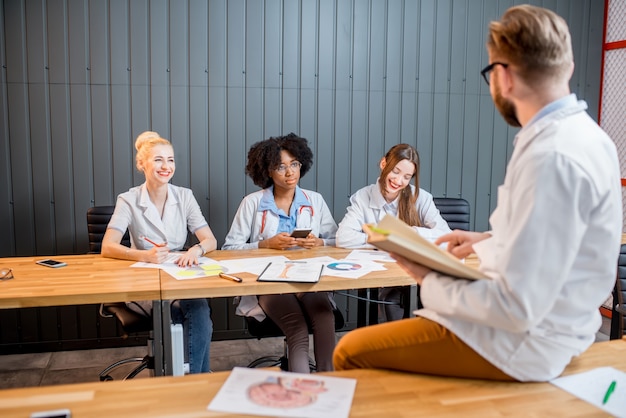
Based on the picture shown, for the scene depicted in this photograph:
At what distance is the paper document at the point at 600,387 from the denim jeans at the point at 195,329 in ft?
5.85

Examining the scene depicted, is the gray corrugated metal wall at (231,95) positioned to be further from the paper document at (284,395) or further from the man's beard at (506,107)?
the man's beard at (506,107)

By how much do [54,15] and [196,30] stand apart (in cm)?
87

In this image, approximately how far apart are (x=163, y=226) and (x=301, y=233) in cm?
78

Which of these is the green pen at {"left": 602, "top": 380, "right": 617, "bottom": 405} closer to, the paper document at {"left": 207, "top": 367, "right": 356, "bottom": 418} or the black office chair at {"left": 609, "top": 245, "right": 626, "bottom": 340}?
the paper document at {"left": 207, "top": 367, "right": 356, "bottom": 418}

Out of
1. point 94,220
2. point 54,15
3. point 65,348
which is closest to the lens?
point 94,220

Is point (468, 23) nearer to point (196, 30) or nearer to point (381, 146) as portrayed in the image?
point (381, 146)

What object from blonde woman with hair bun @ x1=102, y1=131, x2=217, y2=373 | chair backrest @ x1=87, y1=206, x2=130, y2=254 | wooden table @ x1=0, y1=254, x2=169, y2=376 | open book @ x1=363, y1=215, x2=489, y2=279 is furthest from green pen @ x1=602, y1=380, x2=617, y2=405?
chair backrest @ x1=87, y1=206, x2=130, y2=254

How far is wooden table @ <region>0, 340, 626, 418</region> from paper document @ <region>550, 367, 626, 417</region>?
1.2 inches

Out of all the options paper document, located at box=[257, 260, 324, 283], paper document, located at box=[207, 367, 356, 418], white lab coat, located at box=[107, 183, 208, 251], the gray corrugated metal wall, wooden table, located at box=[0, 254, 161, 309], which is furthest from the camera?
the gray corrugated metal wall

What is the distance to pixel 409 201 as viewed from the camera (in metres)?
3.51

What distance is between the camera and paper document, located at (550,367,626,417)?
1.43 metres

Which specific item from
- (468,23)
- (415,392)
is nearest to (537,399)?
(415,392)

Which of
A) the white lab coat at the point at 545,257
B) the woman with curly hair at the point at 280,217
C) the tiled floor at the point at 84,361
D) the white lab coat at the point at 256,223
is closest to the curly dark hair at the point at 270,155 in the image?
the woman with curly hair at the point at 280,217

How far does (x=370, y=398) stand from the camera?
145 centimetres
